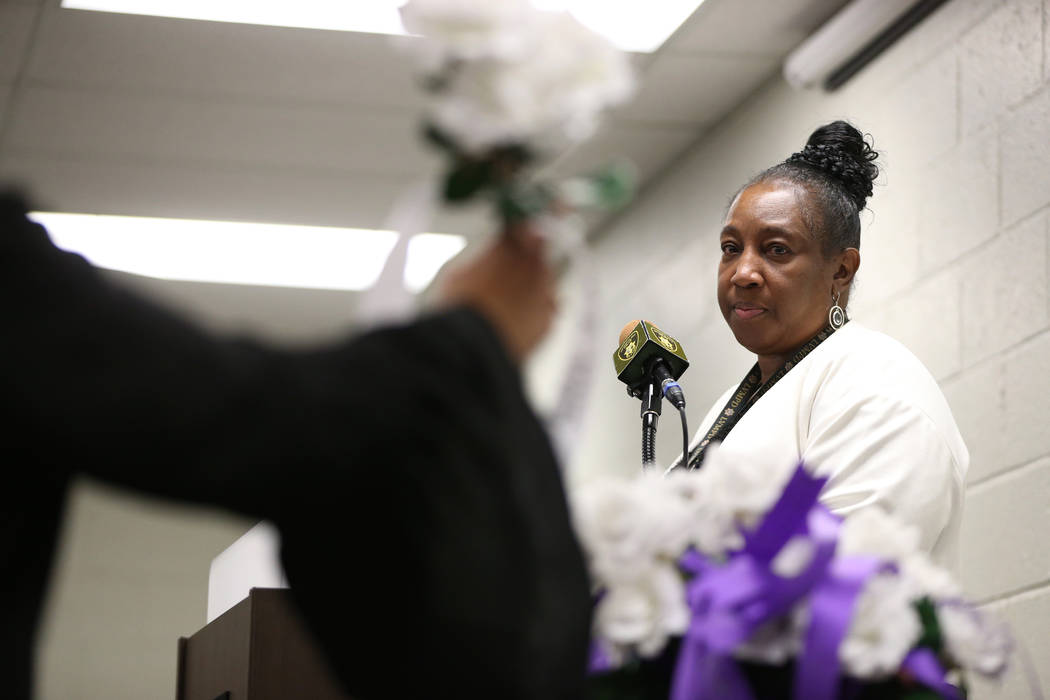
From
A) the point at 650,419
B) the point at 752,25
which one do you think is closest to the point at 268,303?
the point at 752,25

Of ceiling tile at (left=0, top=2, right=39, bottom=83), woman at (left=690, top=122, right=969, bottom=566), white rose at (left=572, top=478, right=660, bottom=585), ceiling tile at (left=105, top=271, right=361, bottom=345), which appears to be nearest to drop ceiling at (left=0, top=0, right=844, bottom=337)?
ceiling tile at (left=0, top=2, right=39, bottom=83)

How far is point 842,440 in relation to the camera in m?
1.99

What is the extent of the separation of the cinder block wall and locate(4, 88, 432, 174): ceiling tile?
1.39m

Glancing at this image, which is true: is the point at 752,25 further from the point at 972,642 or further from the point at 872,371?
the point at 972,642

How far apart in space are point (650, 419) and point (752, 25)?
2199 millimetres

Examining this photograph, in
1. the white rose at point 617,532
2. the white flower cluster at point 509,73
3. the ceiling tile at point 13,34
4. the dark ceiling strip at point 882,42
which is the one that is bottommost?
the white rose at point 617,532

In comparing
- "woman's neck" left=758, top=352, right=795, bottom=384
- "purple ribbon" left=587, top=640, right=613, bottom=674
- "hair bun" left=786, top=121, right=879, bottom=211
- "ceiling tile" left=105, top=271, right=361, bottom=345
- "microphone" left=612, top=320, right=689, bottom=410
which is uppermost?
"ceiling tile" left=105, top=271, right=361, bottom=345

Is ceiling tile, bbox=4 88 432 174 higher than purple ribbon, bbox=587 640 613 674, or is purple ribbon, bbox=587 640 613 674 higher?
ceiling tile, bbox=4 88 432 174

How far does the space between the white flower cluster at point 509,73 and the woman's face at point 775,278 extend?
59.5 inches

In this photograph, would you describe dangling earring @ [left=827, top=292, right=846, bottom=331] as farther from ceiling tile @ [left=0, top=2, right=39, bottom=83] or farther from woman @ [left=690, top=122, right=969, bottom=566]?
ceiling tile @ [left=0, top=2, right=39, bottom=83]

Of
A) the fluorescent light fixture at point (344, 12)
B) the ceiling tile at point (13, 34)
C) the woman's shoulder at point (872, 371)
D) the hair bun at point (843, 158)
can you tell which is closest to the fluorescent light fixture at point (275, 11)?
the fluorescent light fixture at point (344, 12)

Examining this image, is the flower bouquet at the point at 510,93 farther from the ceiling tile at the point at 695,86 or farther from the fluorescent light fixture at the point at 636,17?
the ceiling tile at the point at 695,86

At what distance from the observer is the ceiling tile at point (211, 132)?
175 inches

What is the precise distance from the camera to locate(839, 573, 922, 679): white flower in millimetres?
1142
